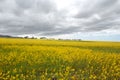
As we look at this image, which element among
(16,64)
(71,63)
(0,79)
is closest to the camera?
(0,79)

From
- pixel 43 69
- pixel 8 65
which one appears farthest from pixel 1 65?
pixel 43 69

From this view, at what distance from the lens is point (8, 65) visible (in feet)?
41.1

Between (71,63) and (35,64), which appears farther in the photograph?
(71,63)

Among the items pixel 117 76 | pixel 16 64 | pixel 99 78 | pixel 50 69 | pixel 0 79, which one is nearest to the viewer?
pixel 0 79

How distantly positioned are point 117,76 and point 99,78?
128 cm

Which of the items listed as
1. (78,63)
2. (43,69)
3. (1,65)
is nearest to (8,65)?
(1,65)

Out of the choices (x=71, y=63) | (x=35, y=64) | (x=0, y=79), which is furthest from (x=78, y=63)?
(x=0, y=79)

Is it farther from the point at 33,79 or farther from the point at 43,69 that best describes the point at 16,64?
the point at 33,79

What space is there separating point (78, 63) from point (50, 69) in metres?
2.88

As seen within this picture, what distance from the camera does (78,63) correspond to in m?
14.2

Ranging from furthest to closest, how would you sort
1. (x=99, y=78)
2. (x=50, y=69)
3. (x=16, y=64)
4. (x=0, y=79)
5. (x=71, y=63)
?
1. (x=71, y=63)
2. (x=16, y=64)
3. (x=50, y=69)
4. (x=99, y=78)
5. (x=0, y=79)

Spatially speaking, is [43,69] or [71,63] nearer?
[43,69]

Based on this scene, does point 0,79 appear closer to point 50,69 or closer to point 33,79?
point 33,79

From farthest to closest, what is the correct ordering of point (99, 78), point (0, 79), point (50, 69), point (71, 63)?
point (71, 63)
point (50, 69)
point (99, 78)
point (0, 79)
